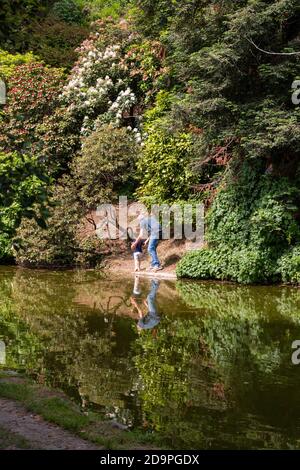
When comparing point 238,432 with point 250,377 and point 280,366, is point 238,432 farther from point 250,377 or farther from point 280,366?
point 280,366

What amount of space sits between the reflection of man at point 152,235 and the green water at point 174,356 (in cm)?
273

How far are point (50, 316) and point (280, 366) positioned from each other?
534cm

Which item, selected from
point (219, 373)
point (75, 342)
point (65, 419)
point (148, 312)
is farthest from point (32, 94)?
point (65, 419)

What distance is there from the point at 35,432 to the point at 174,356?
3628mm

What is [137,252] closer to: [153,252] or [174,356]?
[153,252]

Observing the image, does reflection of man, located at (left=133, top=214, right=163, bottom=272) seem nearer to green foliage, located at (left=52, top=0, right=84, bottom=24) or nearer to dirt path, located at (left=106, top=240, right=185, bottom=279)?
dirt path, located at (left=106, top=240, right=185, bottom=279)

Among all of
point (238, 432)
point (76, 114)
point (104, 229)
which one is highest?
point (76, 114)

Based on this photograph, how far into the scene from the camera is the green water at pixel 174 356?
6395 mm

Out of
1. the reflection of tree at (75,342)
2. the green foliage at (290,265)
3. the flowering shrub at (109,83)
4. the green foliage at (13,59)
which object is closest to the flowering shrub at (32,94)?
the flowering shrub at (109,83)

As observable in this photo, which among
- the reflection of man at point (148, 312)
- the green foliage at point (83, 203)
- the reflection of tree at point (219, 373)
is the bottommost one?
the reflection of tree at point (219, 373)

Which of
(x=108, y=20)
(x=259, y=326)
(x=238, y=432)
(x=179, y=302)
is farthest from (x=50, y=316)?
(x=108, y=20)

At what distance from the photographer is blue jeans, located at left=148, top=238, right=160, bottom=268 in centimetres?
1817

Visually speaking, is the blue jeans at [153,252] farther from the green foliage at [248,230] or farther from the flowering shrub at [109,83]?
the flowering shrub at [109,83]

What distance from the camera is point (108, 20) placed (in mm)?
27859
